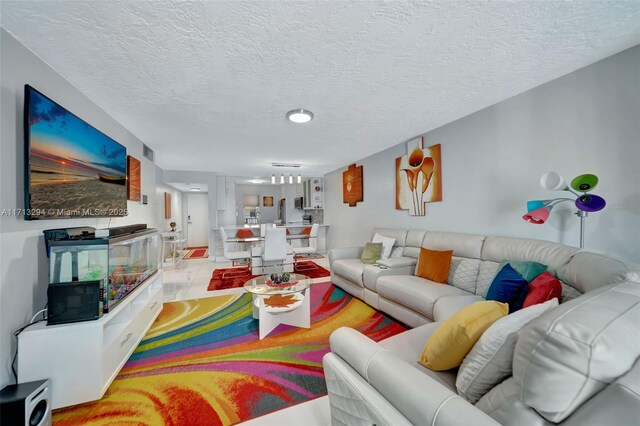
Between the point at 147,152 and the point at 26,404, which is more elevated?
the point at 147,152

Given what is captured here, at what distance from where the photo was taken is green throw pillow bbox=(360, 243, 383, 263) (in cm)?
357

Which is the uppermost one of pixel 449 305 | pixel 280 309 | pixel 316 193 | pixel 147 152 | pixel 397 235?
pixel 147 152

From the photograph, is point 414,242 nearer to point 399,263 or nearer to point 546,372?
point 399,263

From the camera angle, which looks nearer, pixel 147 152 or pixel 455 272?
pixel 455 272

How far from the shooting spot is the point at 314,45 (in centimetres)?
158

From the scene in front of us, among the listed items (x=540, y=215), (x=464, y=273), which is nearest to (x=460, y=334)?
(x=540, y=215)

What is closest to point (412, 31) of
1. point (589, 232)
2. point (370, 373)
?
point (370, 373)

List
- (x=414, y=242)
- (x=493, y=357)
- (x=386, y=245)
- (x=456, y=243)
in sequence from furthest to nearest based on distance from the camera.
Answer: (x=386, y=245) → (x=414, y=242) → (x=456, y=243) → (x=493, y=357)

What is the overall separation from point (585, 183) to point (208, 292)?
4.56 meters

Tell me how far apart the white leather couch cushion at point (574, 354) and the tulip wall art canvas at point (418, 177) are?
2.77 meters

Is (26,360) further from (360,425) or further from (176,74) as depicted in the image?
(176,74)

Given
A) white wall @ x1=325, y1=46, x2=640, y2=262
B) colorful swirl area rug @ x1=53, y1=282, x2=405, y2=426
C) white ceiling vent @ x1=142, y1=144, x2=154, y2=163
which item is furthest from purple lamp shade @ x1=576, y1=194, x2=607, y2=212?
white ceiling vent @ x1=142, y1=144, x2=154, y2=163

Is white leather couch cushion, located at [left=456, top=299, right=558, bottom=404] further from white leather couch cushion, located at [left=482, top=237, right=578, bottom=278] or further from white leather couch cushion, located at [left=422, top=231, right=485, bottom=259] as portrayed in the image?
white leather couch cushion, located at [left=422, top=231, right=485, bottom=259]

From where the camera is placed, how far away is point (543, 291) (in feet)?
4.87
